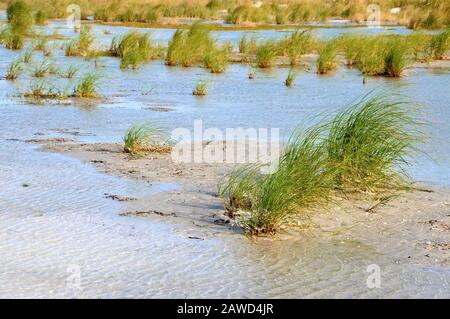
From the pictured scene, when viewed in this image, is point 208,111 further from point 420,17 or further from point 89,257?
point 420,17

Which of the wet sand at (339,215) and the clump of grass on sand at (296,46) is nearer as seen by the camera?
the wet sand at (339,215)

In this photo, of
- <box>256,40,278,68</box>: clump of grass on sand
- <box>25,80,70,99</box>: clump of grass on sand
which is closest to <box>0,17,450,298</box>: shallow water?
<box>25,80,70,99</box>: clump of grass on sand

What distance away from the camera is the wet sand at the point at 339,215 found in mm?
6973

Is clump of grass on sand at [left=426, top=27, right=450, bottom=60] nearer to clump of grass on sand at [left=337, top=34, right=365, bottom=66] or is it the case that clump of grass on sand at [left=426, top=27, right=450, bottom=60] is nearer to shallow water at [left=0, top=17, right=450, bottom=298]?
clump of grass on sand at [left=337, top=34, right=365, bottom=66]

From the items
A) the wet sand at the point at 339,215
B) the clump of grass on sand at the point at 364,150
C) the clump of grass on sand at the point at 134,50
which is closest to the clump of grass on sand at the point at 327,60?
Answer: the clump of grass on sand at the point at 134,50

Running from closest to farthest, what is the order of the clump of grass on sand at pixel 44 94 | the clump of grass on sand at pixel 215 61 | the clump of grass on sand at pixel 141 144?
the clump of grass on sand at pixel 141 144 < the clump of grass on sand at pixel 44 94 < the clump of grass on sand at pixel 215 61

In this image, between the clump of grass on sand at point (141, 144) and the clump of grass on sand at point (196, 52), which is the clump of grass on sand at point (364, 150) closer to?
the clump of grass on sand at point (141, 144)

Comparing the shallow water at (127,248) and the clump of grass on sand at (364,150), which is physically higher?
the clump of grass on sand at (364,150)

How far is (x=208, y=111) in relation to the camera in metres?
14.4

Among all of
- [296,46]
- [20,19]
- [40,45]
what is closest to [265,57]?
[296,46]

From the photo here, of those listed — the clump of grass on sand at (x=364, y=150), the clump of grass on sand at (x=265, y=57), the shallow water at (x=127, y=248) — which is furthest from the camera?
the clump of grass on sand at (x=265, y=57)

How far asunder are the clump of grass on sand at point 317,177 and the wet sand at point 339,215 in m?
0.13

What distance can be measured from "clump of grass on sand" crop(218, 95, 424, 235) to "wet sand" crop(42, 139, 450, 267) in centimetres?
13

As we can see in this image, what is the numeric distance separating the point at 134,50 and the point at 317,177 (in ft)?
50.9
